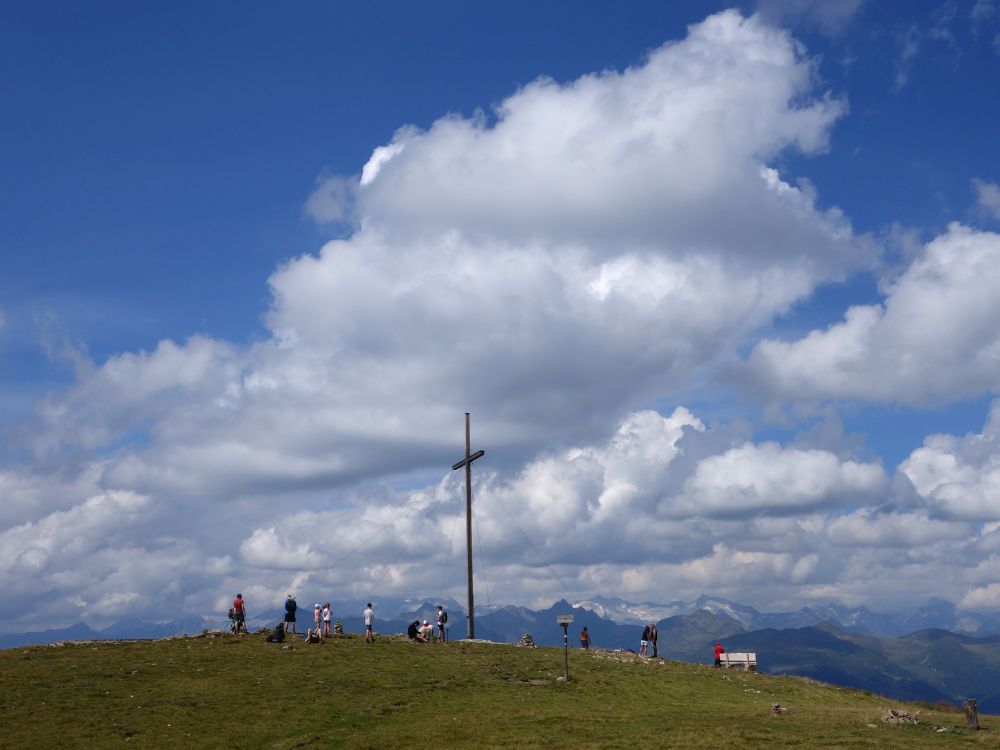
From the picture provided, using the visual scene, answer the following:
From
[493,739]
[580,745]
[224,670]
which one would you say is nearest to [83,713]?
[224,670]

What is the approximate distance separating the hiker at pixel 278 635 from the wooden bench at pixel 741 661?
1099 inches

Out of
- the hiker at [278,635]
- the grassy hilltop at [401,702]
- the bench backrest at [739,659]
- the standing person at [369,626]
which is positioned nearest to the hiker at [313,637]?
the grassy hilltop at [401,702]

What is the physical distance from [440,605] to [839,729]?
77.8ft

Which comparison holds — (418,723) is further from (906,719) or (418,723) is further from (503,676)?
(906,719)

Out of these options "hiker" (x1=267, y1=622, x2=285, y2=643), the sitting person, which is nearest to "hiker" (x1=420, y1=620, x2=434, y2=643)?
the sitting person

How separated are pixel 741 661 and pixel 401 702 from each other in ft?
94.3

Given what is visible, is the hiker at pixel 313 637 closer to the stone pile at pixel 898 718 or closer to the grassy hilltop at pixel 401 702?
the grassy hilltop at pixel 401 702

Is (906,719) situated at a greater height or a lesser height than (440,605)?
lesser

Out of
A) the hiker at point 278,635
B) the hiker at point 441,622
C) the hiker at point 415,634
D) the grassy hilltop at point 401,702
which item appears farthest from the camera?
the hiker at point 415,634

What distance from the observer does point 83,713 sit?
37.8 meters

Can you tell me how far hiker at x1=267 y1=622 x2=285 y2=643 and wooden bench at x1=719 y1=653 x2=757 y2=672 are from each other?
27925 mm

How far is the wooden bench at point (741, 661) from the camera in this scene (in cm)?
5928

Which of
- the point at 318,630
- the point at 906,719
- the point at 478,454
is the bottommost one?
the point at 906,719

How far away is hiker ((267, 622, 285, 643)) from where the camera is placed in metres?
51.3
